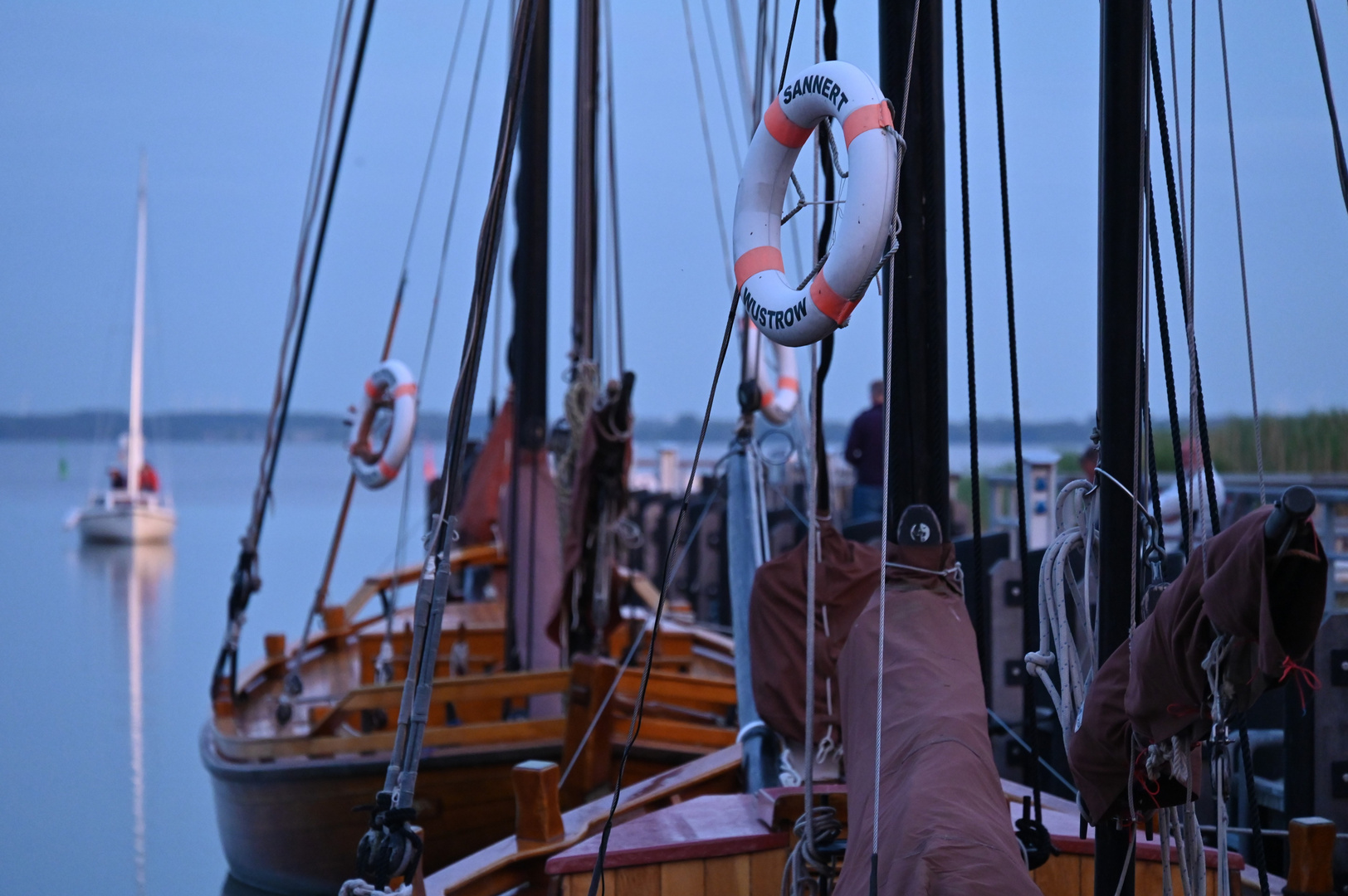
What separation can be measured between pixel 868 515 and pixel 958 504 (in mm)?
1238

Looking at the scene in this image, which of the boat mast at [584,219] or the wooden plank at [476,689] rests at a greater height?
the boat mast at [584,219]

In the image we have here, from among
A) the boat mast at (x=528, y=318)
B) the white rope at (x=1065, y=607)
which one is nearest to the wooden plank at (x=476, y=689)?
the boat mast at (x=528, y=318)

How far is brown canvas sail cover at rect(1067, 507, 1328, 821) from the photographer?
1709 millimetres

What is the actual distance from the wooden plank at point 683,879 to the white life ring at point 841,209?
1291 millimetres

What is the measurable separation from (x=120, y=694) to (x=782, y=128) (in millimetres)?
9984

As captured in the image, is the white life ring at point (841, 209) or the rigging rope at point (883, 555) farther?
the white life ring at point (841, 209)

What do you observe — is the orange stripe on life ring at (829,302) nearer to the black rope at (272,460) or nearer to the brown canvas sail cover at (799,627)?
the brown canvas sail cover at (799,627)

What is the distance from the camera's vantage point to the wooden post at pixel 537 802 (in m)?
3.41

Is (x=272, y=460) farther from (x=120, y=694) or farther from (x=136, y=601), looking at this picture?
(x=136, y=601)

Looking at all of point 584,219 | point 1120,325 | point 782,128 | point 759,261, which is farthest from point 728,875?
point 584,219

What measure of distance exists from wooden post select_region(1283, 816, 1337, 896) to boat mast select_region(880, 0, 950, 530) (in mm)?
1019

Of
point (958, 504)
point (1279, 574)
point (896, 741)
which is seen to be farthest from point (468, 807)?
point (958, 504)

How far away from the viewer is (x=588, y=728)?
A: 4957 millimetres

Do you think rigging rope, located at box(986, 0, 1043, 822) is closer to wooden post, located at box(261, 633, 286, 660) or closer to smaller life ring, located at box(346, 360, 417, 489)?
smaller life ring, located at box(346, 360, 417, 489)
